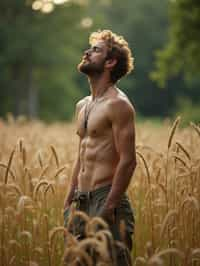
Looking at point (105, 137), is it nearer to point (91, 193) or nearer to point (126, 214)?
point (91, 193)

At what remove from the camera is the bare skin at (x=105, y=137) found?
4297 mm

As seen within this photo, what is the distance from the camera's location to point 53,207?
19.5 ft

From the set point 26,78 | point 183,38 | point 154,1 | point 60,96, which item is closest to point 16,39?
point 26,78

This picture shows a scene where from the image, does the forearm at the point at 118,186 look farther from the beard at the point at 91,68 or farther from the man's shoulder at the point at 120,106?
the beard at the point at 91,68

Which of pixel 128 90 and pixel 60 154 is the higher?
pixel 60 154

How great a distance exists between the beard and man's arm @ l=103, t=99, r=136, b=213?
335mm

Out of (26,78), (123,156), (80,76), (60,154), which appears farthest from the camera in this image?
(80,76)

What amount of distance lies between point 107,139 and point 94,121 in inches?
6.1

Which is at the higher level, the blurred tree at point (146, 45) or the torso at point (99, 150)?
the torso at point (99, 150)

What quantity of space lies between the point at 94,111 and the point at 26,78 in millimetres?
33091

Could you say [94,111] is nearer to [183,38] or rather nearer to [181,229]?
[181,229]

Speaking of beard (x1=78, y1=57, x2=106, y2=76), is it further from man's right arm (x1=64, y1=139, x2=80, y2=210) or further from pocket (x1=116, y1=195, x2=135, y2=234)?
pocket (x1=116, y1=195, x2=135, y2=234)

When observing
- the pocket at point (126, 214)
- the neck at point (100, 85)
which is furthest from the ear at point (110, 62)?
the pocket at point (126, 214)

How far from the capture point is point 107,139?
4.44 m
